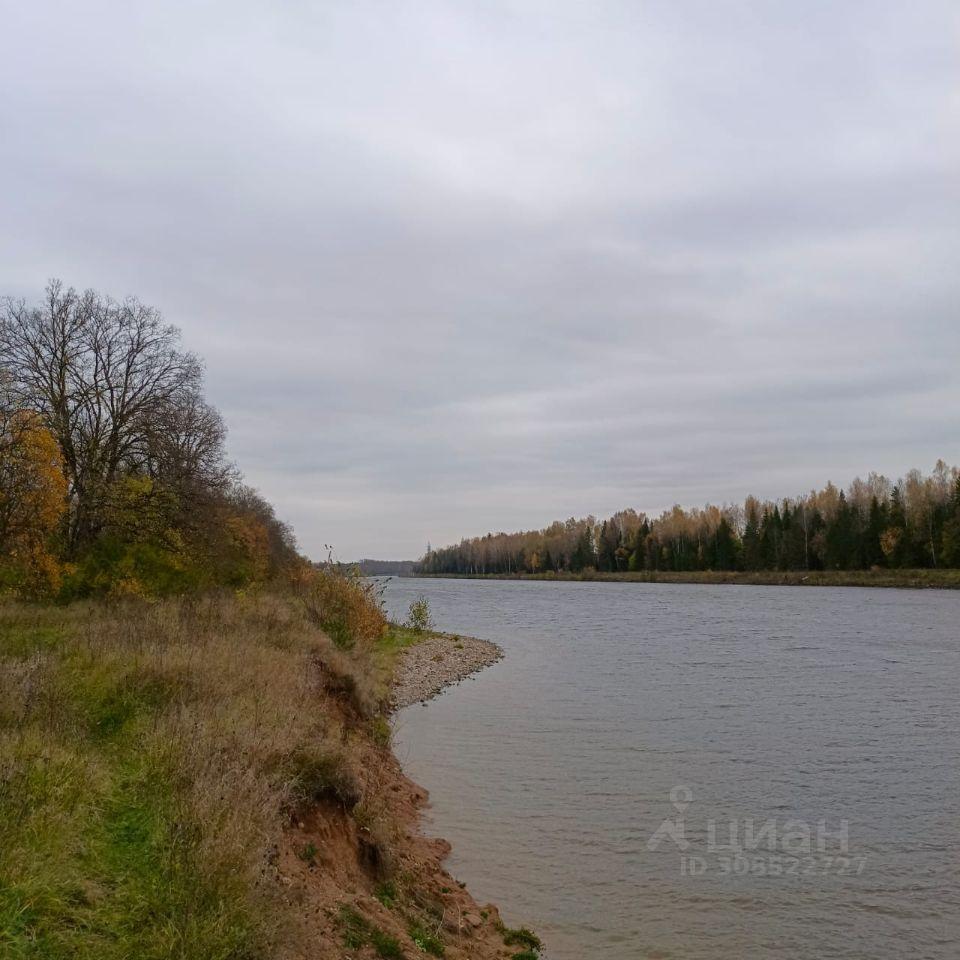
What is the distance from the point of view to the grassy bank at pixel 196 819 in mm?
5277

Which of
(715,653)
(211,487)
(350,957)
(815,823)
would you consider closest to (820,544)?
(715,653)

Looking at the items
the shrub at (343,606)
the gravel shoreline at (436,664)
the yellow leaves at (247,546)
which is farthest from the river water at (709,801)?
the yellow leaves at (247,546)

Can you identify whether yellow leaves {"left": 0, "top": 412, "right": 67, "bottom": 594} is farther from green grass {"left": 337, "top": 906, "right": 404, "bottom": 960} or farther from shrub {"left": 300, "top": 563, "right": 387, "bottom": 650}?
green grass {"left": 337, "top": 906, "right": 404, "bottom": 960}

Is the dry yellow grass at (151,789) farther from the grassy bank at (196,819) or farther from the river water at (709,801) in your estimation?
the river water at (709,801)

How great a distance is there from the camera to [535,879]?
10.9 m

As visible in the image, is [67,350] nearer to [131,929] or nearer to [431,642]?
[431,642]

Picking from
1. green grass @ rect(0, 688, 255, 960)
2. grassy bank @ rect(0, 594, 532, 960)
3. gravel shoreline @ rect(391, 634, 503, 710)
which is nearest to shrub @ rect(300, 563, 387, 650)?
gravel shoreline @ rect(391, 634, 503, 710)

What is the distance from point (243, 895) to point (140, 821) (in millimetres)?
1650

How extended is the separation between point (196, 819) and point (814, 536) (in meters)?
112

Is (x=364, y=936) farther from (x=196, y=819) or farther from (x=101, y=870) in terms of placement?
(x=101, y=870)

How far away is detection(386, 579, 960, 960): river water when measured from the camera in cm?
966

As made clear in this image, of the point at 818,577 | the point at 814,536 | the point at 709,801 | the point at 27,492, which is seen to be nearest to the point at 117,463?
the point at 27,492

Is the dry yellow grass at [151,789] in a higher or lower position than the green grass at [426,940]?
higher

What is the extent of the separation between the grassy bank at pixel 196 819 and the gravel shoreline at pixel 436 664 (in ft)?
39.9
